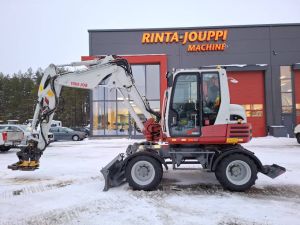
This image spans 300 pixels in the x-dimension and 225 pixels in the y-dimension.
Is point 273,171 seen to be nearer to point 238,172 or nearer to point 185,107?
point 238,172

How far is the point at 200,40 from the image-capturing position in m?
32.1

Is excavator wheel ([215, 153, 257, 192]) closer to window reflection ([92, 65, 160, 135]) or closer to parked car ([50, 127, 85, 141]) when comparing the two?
window reflection ([92, 65, 160, 135])

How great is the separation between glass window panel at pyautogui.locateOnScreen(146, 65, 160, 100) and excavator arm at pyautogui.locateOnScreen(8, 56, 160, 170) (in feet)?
75.6

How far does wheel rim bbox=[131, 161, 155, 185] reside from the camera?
8508 mm

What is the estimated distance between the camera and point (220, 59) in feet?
106

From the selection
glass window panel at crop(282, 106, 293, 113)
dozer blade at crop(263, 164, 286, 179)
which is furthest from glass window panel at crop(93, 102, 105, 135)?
dozer blade at crop(263, 164, 286, 179)

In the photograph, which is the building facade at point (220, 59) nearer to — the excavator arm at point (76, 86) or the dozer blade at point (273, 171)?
the excavator arm at point (76, 86)

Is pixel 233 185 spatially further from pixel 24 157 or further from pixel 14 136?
pixel 14 136

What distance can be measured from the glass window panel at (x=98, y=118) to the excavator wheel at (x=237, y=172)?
25139mm

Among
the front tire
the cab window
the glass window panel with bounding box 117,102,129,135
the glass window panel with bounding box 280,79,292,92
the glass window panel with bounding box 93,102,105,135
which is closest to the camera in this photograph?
the cab window

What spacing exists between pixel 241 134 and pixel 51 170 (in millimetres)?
7243

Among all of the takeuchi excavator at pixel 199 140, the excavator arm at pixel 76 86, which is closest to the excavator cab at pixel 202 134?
the takeuchi excavator at pixel 199 140

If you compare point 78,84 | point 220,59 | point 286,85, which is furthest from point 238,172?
point 286,85

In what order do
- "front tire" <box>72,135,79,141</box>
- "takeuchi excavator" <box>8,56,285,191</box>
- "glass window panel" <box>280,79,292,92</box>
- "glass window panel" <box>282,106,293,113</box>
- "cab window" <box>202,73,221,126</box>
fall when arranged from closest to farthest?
"takeuchi excavator" <box>8,56,285,191</box> → "cab window" <box>202,73,221,126</box> → "glass window panel" <box>282,106,293,113</box> → "glass window panel" <box>280,79,292,92</box> → "front tire" <box>72,135,79,141</box>
